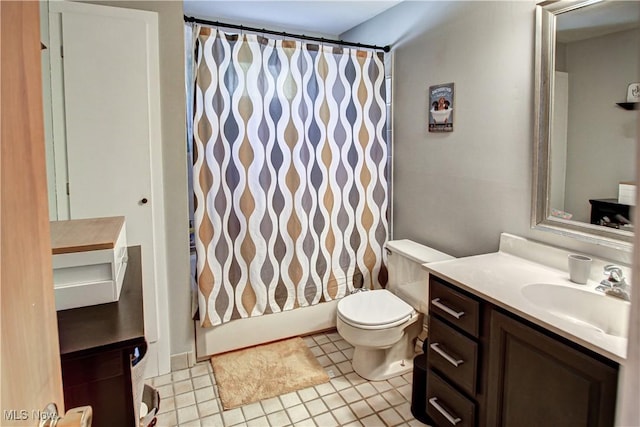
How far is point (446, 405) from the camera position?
1.78m

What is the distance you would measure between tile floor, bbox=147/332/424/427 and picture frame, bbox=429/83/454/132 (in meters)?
1.51

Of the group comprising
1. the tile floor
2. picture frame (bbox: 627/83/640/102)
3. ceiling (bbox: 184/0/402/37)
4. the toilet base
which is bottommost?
the tile floor

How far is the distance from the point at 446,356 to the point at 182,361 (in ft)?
5.28

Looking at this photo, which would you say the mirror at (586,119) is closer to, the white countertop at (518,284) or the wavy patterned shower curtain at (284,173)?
the white countertop at (518,284)

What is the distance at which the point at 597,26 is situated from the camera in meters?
1.64

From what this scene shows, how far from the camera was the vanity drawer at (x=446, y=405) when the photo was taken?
1653 mm

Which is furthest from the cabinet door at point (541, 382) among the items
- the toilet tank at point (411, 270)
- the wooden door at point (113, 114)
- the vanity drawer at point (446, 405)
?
the wooden door at point (113, 114)

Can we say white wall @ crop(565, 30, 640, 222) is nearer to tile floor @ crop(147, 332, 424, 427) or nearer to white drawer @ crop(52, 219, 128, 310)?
tile floor @ crop(147, 332, 424, 427)

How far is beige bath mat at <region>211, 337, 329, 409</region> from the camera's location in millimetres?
2241

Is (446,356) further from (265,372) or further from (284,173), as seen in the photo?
(284,173)

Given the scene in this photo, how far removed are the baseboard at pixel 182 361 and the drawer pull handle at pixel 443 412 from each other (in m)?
1.46

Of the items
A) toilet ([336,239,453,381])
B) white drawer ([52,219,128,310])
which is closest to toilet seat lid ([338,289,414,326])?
toilet ([336,239,453,381])

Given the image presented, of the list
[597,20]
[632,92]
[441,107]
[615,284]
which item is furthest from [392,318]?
[597,20]

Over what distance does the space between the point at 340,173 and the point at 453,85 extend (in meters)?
0.90
